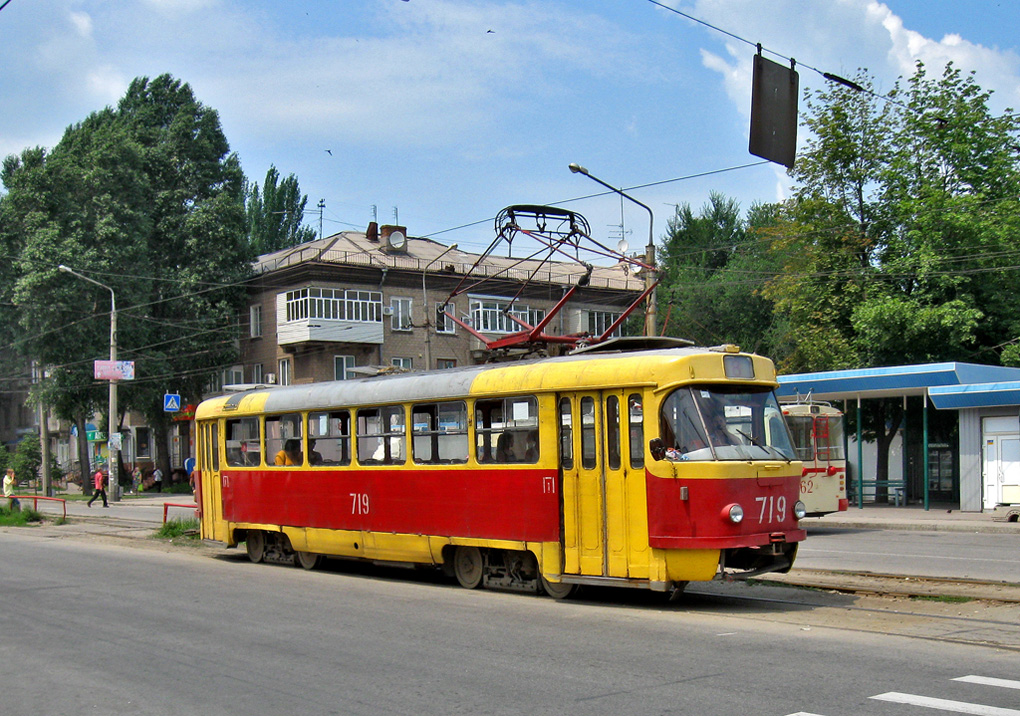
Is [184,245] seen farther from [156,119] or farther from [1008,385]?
[1008,385]

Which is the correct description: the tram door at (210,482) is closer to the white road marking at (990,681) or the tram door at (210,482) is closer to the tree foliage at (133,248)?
the white road marking at (990,681)

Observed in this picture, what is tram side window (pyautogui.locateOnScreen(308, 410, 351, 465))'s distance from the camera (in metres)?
15.1

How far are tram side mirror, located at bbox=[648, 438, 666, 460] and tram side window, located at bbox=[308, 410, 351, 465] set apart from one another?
570 cm

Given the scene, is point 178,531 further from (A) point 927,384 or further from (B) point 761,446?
(A) point 927,384

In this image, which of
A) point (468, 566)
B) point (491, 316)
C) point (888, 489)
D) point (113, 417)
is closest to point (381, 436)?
point (468, 566)

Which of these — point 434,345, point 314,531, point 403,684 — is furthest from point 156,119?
point 403,684

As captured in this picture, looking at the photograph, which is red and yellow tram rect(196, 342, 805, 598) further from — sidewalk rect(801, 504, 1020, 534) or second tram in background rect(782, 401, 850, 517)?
sidewalk rect(801, 504, 1020, 534)

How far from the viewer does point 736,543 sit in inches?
415

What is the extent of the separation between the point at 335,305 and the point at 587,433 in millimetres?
40342

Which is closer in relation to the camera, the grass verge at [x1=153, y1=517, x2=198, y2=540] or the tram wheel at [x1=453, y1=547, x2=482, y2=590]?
the tram wheel at [x1=453, y1=547, x2=482, y2=590]

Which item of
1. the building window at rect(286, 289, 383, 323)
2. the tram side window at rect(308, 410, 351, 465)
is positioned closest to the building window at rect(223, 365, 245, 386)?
the building window at rect(286, 289, 383, 323)

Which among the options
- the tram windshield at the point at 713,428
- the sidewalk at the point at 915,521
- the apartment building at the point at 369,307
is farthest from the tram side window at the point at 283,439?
the apartment building at the point at 369,307

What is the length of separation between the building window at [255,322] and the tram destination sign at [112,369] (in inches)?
499

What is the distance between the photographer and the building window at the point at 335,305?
5025 centimetres
